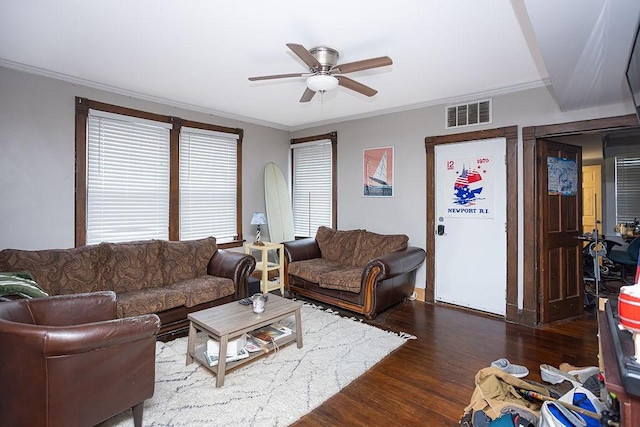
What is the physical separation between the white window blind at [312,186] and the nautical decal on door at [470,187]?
1.97m

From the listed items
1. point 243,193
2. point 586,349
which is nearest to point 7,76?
point 243,193

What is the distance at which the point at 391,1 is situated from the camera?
2059 millimetres

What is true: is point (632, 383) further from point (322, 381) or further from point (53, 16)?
point (53, 16)

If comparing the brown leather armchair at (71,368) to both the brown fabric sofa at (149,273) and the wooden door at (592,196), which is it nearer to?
the brown fabric sofa at (149,273)

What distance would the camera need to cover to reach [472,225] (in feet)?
13.0

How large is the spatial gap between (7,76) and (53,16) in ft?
4.41

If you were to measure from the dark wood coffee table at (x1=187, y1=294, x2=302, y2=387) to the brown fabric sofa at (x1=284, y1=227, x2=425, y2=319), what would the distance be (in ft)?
3.37

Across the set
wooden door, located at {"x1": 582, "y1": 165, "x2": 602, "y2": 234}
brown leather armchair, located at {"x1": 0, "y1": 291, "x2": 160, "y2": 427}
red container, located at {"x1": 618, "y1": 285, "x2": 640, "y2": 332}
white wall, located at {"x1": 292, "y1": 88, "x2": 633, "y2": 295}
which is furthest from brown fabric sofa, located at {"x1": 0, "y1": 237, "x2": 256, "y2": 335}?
wooden door, located at {"x1": 582, "y1": 165, "x2": 602, "y2": 234}

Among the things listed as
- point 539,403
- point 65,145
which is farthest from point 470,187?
point 65,145

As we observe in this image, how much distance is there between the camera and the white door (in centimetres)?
376

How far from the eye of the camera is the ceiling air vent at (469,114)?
12.5ft

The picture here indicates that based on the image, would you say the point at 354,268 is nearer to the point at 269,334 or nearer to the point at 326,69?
the point at 269,334

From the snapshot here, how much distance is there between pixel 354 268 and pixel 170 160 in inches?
112

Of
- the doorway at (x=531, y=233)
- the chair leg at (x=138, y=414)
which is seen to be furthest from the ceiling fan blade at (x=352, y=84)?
the chair leg at (x=138, y=414)
